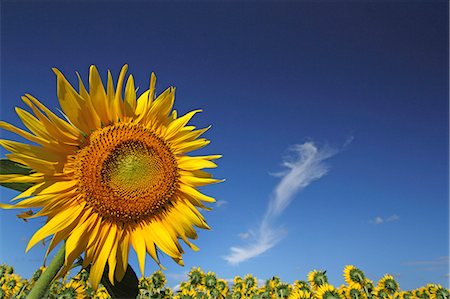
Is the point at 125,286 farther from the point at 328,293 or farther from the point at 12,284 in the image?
the point at 12,284

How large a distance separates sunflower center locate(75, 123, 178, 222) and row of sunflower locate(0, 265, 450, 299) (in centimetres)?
513

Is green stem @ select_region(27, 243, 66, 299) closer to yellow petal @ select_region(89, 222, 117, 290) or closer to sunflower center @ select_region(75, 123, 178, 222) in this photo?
yellow petal @ select_region(89, 222, 117, 290)

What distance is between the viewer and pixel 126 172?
2.72 meters

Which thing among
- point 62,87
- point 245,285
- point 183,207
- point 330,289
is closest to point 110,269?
point 183,207

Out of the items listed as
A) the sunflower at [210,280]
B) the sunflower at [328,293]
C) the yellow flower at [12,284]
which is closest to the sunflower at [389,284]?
the sunflower at [328,293]

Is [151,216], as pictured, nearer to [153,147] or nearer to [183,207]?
[183,207]

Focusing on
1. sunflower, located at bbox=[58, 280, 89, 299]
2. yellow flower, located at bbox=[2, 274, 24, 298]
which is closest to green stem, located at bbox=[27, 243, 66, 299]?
sunflower, located at bbox=[58, 280, 89, 299]

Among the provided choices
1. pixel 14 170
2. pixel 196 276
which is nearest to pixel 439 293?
pixel 196 276

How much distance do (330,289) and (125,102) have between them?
596 cm

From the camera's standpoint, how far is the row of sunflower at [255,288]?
805 cm

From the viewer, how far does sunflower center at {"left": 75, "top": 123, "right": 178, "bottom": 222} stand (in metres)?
2.56

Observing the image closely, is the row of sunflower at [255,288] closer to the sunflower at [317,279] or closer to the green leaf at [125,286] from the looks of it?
the sunflower at [317,279]

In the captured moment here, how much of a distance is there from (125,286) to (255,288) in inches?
335

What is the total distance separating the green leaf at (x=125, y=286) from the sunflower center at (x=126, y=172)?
356 mm
